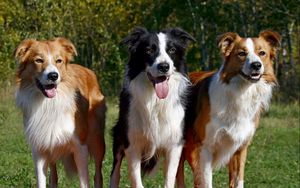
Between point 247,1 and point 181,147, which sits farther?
point 247,1

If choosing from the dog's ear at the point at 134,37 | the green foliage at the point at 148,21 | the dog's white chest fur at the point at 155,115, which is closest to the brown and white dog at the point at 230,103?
the dog's white chest fur at the point at 155,115

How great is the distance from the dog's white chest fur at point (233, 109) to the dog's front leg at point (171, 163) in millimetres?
396

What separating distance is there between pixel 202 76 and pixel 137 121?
59.4 inches

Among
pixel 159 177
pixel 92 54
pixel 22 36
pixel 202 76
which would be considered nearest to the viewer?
pixel 202 76

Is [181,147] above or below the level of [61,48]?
below

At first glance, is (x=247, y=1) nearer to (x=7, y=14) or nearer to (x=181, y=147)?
(x=7, y=14)

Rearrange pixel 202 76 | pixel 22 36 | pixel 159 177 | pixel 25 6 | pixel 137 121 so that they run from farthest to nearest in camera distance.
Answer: pixel 25 6 < pixel 22 36 < pixel 159 177 < pixel 202 76 < pixel 137 121

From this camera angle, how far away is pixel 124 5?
109ft

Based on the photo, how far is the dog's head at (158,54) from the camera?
25.6 feet

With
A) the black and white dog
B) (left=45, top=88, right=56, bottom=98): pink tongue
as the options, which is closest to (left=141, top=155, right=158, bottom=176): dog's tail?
the black and white dog

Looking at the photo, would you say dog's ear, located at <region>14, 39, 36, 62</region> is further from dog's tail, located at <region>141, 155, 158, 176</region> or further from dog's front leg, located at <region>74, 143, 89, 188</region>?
dog's tail, located at <region>141, 155, 158, 176</region>

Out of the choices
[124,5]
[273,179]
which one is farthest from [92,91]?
[124,5]

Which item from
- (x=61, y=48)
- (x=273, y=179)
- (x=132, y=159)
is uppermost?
(x=61, y=48)

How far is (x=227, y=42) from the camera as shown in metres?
8.41
